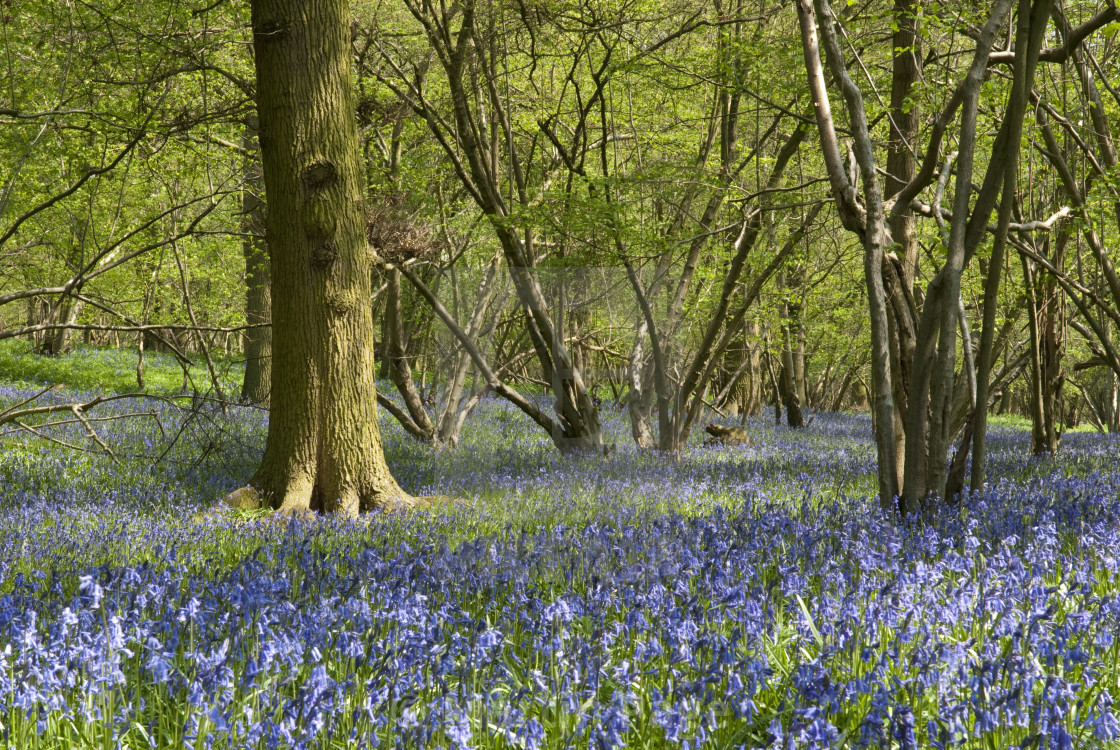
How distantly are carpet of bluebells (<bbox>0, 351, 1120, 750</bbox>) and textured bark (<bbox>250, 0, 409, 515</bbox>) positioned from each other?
801 millimetres

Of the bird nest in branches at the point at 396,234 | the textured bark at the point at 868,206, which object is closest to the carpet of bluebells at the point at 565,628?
the textured bark at the point at 868,206

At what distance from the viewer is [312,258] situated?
20.5ft

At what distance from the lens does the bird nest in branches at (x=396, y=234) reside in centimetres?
934

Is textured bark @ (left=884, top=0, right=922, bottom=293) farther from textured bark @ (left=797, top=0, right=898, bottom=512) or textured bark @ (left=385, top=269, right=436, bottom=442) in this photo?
textured bark @ (left=385, top=269, right=436, bottom=442)

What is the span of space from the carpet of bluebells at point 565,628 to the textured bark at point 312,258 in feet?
2.63

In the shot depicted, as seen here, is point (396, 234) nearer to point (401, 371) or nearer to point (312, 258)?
point (401, 371)

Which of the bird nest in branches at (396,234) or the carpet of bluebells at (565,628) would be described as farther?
the bird nest in branches at (396,234)

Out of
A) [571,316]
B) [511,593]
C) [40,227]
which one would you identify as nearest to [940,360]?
[511,593]

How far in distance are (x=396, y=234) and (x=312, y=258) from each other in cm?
323

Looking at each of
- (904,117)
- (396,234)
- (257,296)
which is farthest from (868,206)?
(257,296)

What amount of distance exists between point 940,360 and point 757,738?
4018 millimetres

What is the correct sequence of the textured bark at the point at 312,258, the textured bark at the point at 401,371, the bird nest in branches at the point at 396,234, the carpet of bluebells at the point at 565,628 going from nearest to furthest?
the carpet of bluebells at the point at 565,628
the textured bark at the point at 312,258
the bird nest in branches at the point at 396,234
the textured bark at the point at 401,371

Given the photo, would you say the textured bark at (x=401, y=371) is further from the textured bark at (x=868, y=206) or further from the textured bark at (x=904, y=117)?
the textured bark at (x=868, y=206)

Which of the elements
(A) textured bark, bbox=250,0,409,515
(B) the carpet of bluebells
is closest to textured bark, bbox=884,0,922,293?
(B) the carpet of bluebells
